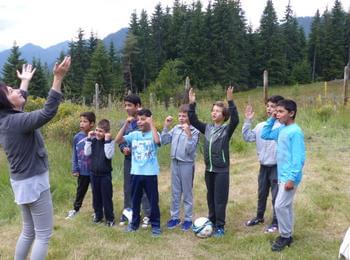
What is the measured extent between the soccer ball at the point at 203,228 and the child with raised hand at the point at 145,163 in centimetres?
44

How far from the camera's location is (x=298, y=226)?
200 inches

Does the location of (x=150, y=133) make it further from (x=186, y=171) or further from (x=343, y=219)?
(x=343, y=219)

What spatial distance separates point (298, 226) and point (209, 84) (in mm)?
48585

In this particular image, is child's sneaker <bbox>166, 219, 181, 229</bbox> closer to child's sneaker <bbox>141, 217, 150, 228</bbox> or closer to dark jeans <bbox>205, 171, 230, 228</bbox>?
child's sneaker <bbox>141, 217, 150, 228</bbox>

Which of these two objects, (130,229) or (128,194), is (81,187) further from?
(130,229)

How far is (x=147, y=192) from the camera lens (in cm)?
496

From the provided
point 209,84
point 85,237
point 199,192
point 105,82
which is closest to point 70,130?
point 199,192

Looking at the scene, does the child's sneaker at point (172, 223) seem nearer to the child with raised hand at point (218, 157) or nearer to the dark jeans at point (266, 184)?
the child with raised hand at point (218, 157)

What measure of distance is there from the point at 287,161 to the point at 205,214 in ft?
5.92

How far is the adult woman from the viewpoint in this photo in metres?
3.16

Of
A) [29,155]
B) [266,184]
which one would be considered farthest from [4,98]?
[266,184]

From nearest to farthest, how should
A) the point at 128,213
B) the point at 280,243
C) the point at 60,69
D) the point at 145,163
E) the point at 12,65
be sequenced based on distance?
the point at 60,69
the point at 280,243
the point at 145,163
the point at 128,213
the point at 12,65

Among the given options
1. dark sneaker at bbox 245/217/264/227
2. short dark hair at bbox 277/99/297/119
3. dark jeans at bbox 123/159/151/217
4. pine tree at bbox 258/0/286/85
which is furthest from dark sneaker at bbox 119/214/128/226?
pine tree at bbox 258/0/286/85

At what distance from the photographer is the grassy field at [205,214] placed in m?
4.45
